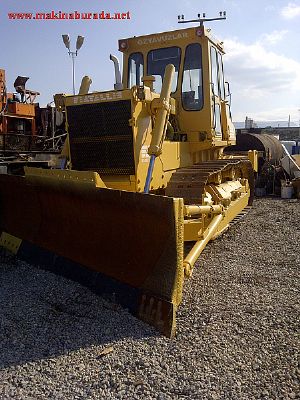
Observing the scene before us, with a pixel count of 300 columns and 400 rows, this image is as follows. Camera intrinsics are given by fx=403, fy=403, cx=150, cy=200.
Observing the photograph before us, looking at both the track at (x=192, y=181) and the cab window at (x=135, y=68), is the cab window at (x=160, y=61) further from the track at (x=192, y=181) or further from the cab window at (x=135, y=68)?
the track at (x=192, y=181)

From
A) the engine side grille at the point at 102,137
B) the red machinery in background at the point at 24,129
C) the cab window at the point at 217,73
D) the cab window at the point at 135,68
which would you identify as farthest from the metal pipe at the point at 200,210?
the red machinery in background at the point at 24,129

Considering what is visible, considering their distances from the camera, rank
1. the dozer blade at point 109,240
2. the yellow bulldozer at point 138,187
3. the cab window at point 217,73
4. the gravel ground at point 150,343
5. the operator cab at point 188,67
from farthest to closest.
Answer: the cab window at point 217,73, the operator cab at point 188,67, the yellow bulldozer at point 138,187, the dozer blade at point 109,240, the gravel ground at point 150,343

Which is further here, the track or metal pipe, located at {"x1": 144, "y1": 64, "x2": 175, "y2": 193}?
the track

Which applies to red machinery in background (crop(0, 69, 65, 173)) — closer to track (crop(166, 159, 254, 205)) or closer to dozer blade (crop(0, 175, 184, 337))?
dozer blade (crop(0, 175, 184, 337))

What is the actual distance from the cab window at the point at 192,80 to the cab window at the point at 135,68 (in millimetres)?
825

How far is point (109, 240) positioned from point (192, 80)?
3496 mm

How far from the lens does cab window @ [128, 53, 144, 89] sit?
271 inches

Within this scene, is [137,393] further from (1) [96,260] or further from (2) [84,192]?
(2) [84,192]

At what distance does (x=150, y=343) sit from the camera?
132 inches

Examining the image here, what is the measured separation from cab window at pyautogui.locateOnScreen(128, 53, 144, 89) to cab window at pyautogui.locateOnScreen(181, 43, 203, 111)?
0.83 m

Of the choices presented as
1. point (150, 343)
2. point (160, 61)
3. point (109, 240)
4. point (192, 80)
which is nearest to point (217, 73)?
point (192, 80)

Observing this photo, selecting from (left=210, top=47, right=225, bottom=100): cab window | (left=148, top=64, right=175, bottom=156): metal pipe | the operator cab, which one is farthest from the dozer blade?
(left=210, top=47, right=225, bottom=100): cab window

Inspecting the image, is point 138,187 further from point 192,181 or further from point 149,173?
point 192,181

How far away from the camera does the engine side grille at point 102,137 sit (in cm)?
500
